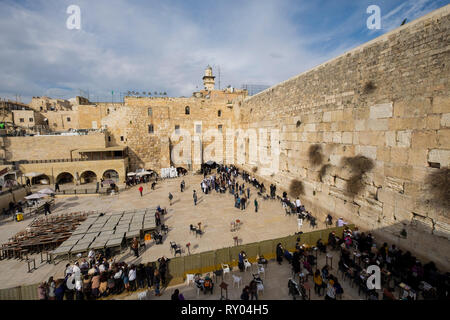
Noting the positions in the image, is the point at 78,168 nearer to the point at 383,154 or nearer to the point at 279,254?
the point at 279,254

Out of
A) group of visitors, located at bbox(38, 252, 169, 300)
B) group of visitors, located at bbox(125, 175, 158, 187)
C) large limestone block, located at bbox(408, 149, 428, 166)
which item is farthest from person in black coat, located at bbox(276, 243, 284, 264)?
group of visitors, located at bbox(125, 175, 158, 187)

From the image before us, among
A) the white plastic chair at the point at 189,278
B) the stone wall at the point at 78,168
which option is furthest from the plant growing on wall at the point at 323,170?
the stone wall at the point at 78,168

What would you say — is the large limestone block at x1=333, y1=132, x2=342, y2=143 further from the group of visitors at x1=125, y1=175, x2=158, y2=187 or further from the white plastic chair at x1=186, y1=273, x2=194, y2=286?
the group of visitors at x1=125, y1=175, x2=158, y2=187

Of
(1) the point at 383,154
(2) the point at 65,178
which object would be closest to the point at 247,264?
(1) the point at 383,154

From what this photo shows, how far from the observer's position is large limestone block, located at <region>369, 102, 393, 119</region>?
7444mm

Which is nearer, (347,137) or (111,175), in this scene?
(347,137)

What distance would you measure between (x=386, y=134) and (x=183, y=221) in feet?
30.7

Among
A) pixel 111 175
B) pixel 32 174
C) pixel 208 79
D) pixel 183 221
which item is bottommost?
pixel 183 221

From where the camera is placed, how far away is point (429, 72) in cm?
632

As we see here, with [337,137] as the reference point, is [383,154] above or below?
below

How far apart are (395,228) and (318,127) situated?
5.48 meters

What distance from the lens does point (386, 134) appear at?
24.8 feet

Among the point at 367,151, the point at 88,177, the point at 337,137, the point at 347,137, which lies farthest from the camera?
the point at 88,177
